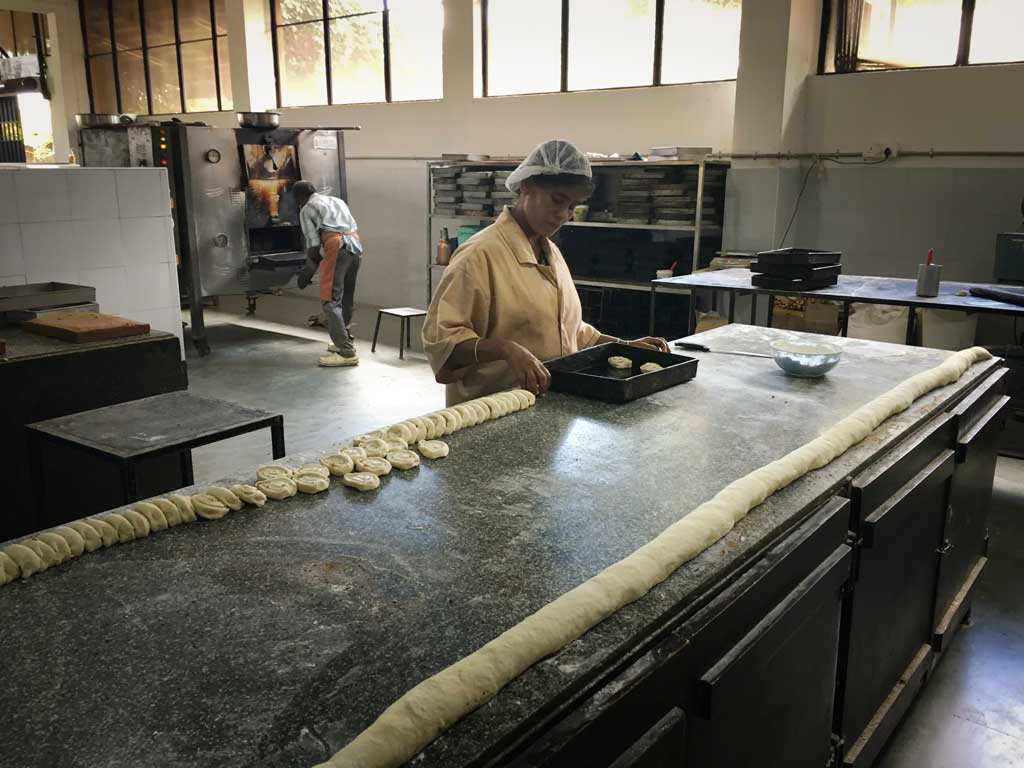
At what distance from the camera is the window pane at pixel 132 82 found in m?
11.6

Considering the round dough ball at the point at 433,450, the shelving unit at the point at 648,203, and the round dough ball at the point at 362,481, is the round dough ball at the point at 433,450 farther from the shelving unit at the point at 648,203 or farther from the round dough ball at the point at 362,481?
the shelving unit at the point at 648,203

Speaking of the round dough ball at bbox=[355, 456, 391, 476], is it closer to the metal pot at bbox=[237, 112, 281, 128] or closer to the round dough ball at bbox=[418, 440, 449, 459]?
the round dough ball at bbox=[418, 440, 449, 459]

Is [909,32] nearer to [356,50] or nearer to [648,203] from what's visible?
[648,203]

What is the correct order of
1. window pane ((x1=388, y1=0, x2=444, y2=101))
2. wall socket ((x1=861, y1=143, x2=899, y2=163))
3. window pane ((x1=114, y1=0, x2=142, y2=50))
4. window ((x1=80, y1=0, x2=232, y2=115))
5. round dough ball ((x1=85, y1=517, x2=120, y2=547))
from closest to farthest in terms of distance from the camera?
round dough ball ((x1=85, y1=517, x2=120, y2=547)), wall socket ((x1=861, y1=143, x2=899, y2=163)), window pane ((x1=388, y1=0, x2=444, y2=101)), window ((x1=80, y1=0, x2=232, y2=115)), window pane ((x1=114, y1=0, x2=142, y2=50))

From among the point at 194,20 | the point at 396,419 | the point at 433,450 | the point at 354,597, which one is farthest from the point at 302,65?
the point at 354,597

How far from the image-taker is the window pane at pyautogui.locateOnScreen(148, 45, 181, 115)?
11.3 m

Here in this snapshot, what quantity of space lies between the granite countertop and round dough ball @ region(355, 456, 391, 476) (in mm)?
41

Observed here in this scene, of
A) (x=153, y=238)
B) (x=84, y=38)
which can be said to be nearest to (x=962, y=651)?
(x=153, y=238)

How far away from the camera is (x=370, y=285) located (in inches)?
375

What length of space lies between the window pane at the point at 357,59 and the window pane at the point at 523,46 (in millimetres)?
1527

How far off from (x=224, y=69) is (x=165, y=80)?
133 cm

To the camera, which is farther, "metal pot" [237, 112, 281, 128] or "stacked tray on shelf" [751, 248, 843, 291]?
"metal pot" [237, 112, 281, 128]

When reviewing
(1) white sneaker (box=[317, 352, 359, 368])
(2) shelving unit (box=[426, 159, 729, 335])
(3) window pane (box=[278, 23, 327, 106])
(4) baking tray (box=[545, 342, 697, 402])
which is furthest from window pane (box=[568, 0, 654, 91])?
(4) baking tray (box=[545, 342, 697, 402])

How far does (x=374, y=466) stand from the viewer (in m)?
1.74
